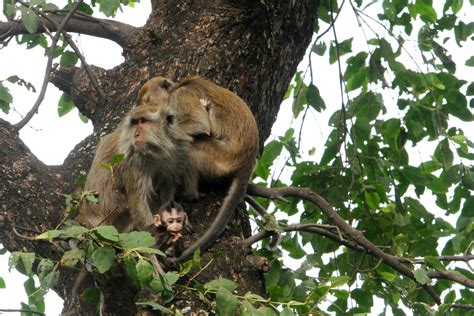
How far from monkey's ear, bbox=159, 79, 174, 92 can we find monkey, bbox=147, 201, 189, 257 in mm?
1024

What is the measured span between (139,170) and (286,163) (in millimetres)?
1561

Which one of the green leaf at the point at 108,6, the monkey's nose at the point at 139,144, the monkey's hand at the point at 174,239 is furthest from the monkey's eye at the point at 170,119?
the monkey's hand at the point at 174,239

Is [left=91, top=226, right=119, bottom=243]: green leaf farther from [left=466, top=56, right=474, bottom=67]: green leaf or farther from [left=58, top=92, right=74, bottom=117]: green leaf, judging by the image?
[left=466, top=56, right=474, bottom=67]: green leaf

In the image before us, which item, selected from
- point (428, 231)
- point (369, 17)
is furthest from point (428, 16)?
point (428, 231)

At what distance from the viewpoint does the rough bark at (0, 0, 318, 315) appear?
459 centimetres

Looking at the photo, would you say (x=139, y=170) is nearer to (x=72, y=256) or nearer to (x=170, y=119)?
(x=170, y=119)

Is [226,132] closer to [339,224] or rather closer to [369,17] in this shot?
[339,224]

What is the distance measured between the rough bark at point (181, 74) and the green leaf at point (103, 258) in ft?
3.76

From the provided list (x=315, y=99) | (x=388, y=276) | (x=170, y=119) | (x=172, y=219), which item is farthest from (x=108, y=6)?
(x=388, y=276)

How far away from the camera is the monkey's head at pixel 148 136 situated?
15.5 feet

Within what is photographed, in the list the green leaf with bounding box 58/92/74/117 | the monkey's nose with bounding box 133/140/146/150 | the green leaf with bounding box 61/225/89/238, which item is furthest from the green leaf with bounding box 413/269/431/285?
the green leaf with bounding box 58/92/74/117

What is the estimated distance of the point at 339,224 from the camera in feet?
16.0

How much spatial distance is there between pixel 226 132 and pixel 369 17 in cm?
180

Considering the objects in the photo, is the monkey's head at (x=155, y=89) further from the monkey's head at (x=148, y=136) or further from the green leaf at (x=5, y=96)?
the green leaf at (x=5, y=96)
